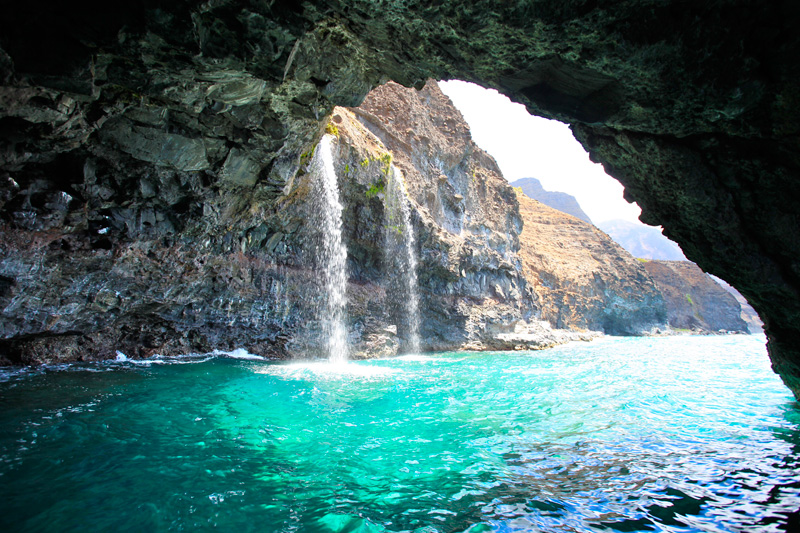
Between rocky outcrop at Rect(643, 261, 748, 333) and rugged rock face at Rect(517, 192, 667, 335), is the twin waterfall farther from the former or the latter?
rocky outcrop at Rect(643, 261, 748, 333)

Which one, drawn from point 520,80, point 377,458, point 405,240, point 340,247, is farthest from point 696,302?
point 377,458

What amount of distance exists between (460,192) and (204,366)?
28393mm

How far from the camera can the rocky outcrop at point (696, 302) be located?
84688 mm

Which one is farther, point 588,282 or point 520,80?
point 588,282

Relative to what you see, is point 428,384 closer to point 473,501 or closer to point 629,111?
point 473,501

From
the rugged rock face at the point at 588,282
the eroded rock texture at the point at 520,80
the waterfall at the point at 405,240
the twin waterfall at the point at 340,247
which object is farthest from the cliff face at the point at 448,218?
the rugged rock face at the point at 588,282

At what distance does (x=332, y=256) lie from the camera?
20.7 metres

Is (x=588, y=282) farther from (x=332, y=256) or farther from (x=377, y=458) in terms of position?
(x=377, y=458)

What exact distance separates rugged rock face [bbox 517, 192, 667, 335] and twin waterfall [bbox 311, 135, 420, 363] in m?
32.5

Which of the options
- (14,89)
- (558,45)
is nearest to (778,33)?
(558,45)

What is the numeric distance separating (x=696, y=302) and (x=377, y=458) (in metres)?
112

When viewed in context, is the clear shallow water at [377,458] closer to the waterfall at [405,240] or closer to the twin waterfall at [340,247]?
the twin waterfall at [340,247]

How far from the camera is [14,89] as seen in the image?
656cm

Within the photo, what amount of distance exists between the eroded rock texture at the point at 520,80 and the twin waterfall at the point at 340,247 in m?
9.65
